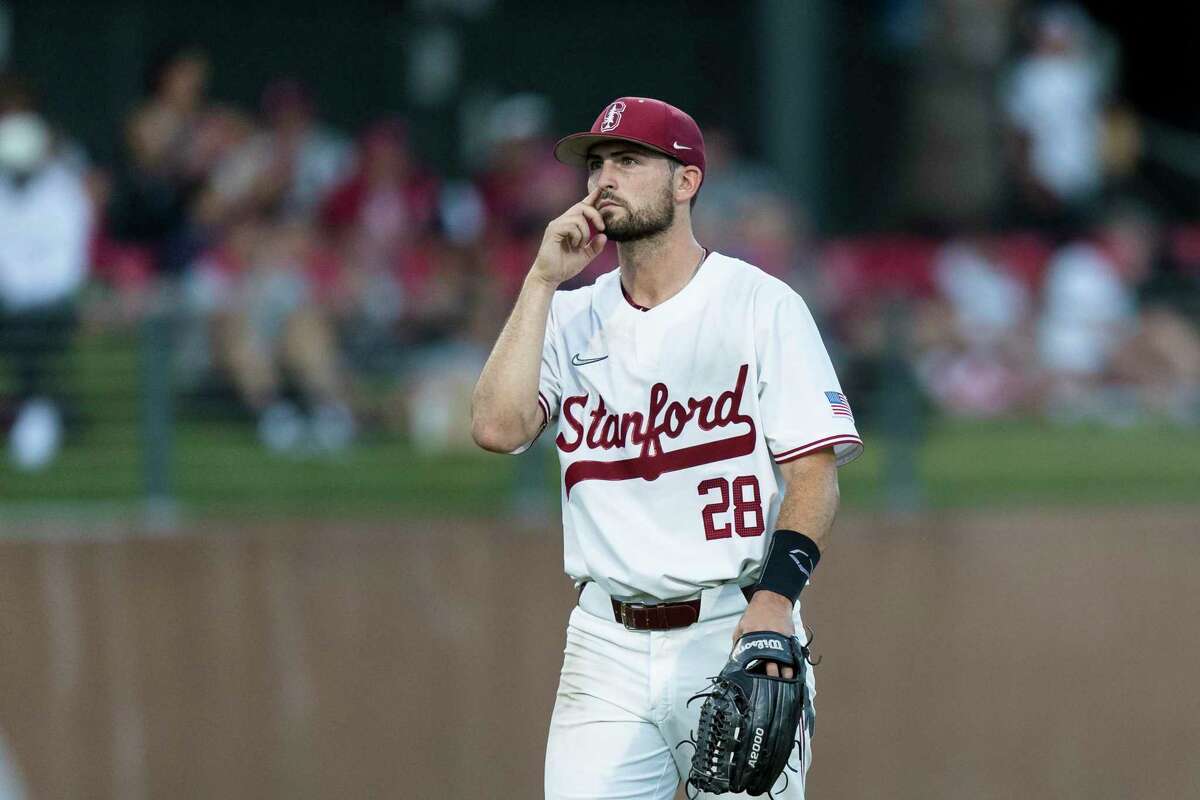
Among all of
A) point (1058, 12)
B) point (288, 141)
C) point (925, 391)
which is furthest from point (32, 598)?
point (1058, 12)

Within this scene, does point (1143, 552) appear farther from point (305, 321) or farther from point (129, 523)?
point (129, 523)

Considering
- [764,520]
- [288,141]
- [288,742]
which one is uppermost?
[288,141]

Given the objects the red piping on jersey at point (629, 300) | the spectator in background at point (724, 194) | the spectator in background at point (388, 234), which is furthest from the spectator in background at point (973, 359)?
the red piping on jersey at point (629, 300)

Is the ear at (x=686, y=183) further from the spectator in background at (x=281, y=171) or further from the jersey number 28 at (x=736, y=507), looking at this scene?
the spectator in background at (x=281, y=171)

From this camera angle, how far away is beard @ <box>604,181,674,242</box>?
4.68m

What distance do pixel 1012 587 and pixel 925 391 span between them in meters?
1.00

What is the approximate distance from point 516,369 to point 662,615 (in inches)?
26.8

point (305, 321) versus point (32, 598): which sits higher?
point (305, 321)

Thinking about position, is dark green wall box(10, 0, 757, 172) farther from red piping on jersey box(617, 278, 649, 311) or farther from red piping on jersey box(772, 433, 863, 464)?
red piping on jersey box(772, 433, 863, 464)

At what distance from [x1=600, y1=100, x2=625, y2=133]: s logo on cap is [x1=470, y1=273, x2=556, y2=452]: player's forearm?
39cm

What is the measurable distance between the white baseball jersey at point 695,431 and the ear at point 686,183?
18cm

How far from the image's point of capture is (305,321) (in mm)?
8664

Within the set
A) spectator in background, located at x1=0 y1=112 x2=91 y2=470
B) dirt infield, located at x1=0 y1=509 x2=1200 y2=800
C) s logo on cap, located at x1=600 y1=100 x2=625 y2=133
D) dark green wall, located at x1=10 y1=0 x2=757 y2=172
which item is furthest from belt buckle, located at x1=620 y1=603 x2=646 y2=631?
dark green wall, located at x1=10 y1=0 x2=757 y2=172

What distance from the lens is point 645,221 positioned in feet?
15.4
